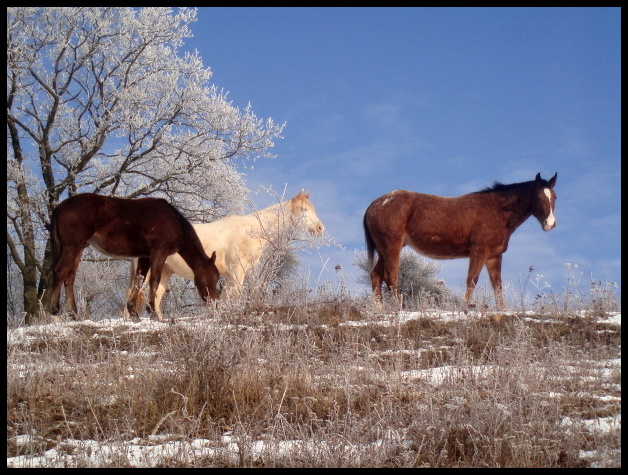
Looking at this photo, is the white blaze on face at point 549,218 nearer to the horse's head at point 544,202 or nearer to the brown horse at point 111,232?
the horse's head at point 544,202

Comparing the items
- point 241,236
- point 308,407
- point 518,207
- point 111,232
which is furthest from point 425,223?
point 308,407

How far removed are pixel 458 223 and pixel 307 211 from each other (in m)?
3.85

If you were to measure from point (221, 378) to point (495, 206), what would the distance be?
26.9 feet

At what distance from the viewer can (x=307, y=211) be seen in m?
15.8

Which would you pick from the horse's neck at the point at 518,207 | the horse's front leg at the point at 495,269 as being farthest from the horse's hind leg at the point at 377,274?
the horse's neck at the point at 518,207

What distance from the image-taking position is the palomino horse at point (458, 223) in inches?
510

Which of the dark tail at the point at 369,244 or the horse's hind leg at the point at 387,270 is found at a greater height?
the dark tail at the point at 369,244

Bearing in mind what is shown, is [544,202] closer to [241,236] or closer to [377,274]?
[377,274]

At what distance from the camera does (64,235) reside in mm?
11875

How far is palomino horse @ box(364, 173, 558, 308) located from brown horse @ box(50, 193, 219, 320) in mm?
3457

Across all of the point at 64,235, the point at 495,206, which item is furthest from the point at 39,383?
the point at 495,206

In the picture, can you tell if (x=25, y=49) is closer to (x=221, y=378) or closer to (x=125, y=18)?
(x=125, y=18)

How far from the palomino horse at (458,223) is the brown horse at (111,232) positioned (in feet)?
11.3

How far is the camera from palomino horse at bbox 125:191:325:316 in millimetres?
14891
